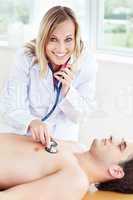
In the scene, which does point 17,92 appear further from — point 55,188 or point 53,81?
point 55,188

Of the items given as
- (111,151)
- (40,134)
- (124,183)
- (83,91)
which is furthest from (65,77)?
(124,183)

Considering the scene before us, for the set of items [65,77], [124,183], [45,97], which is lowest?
[124,183]

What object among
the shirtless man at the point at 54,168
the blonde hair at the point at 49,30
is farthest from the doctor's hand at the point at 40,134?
the blonde hair at the point at 49,30

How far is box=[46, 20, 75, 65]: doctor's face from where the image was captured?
194 cm

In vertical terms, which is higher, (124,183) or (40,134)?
(40,134)

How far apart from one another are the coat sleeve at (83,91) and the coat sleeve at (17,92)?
8.3 inches

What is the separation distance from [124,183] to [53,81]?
28.2 inches

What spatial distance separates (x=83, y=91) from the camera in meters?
2.15

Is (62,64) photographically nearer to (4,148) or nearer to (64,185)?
(4,148)

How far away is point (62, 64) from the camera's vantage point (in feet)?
6.71

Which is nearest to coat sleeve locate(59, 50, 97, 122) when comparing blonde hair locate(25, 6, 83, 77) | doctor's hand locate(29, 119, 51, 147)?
blonde hair locate(25, 6, 83, 77)

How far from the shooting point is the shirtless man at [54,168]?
137 cm

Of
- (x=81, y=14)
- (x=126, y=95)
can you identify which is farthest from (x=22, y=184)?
(x=81, y=14)

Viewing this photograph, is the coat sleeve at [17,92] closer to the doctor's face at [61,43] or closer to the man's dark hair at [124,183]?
the doctor's face at [61,43]
